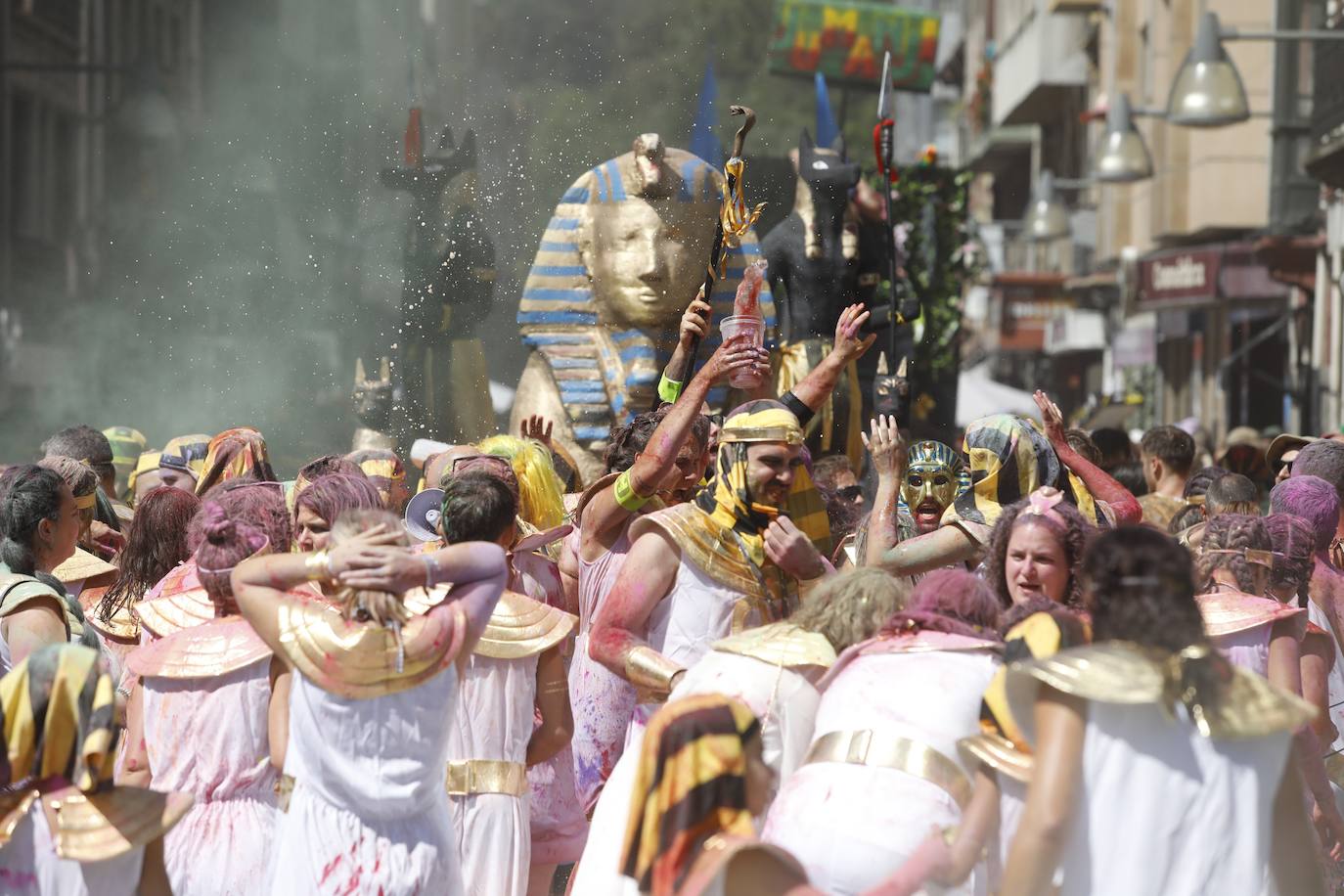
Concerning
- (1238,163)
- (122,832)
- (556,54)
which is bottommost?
(122,832)

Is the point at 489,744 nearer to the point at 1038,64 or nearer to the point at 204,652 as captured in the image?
the point at 204,652

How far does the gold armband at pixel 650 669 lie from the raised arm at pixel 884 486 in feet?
2.67

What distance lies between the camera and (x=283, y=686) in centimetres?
446

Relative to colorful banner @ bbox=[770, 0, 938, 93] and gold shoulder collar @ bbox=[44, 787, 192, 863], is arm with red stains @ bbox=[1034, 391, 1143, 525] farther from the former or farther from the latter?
colorful banner @ bbox=[770, 0, 938, 93]

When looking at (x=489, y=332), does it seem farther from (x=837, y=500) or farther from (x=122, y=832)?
(x=122, y=832)

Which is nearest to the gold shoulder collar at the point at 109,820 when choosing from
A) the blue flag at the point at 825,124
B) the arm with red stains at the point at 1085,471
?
the arm with red stains at the point at 1085,471

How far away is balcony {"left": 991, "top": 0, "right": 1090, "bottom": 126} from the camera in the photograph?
123 ft

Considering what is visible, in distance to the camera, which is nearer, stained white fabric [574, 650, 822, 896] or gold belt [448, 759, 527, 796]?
stained white fabric [574, 650, 822, 896]

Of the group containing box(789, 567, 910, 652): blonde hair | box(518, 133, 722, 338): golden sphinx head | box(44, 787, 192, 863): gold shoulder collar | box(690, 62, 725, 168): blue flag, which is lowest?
box(44, 787, 192, 863): gold shoulder collar

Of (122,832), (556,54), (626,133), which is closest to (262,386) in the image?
(122,832)

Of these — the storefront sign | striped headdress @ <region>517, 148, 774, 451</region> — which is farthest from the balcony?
striped headdress @ <region>517, 148, 774, 451</region>

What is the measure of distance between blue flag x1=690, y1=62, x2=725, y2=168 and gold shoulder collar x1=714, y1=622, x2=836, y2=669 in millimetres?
6183

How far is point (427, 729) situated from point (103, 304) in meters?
27.9

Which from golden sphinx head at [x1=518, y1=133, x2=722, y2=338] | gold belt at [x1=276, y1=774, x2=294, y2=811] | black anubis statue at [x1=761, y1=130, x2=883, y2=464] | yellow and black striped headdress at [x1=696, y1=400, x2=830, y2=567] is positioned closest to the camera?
gold belt at [x1=276, y1=774, x2=294, y2=811]
